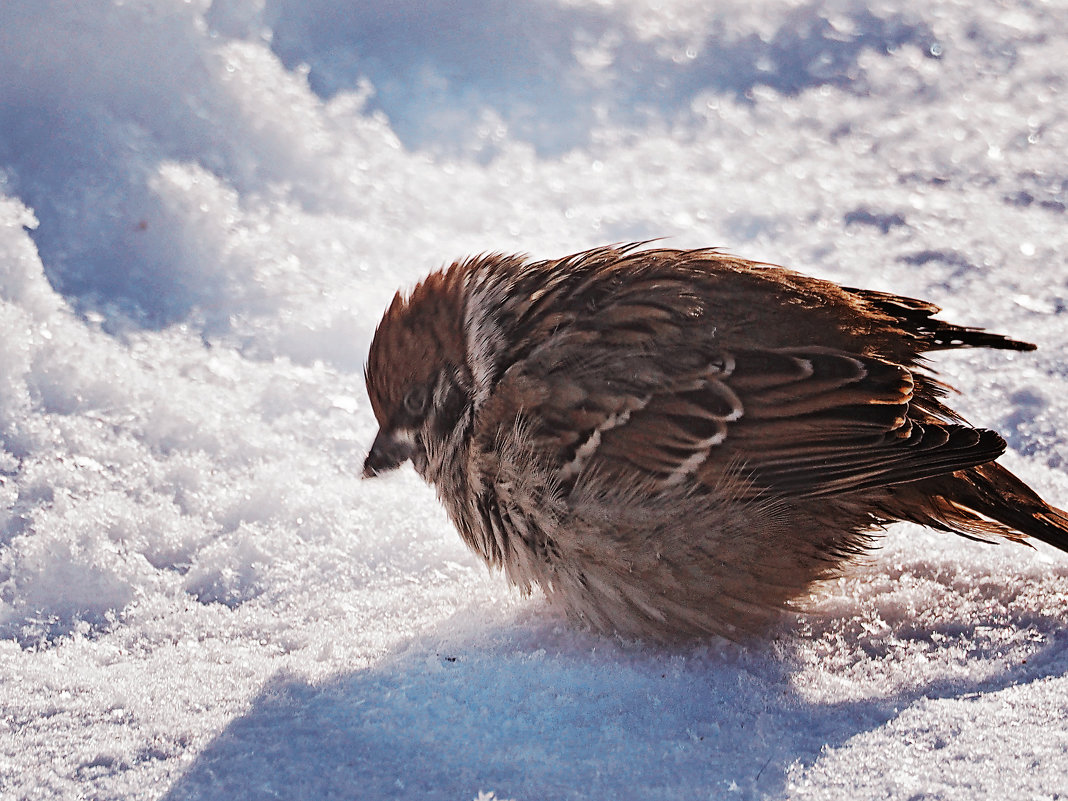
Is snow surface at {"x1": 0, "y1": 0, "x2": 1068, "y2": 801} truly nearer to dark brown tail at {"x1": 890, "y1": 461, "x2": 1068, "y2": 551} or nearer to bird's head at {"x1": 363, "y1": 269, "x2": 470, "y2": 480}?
dark brown tail at {"x1": 890, "y1": 461, "x2": 1068, "y2": 551}

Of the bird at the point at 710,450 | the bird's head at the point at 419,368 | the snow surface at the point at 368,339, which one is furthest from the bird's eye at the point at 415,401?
the snow surface at the point at 368,339

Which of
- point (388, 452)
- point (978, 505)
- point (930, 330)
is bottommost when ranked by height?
point (388, 452)

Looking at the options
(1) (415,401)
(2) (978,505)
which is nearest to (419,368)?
(1) (415,401)

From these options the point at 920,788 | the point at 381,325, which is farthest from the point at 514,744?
the point at 381,325

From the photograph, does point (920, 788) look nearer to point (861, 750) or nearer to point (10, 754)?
point (861, 750)

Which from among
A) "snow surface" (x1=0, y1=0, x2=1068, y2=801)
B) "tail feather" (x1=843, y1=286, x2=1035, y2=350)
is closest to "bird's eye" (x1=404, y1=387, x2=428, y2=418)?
"snow surface" (x1=0, y1=0, x2=1068, y2=801)

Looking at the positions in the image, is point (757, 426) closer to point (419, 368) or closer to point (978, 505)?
point (978, 505)

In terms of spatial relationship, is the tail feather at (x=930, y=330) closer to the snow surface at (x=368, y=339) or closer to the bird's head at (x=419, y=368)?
the snow surface at (x=368, y=339)
